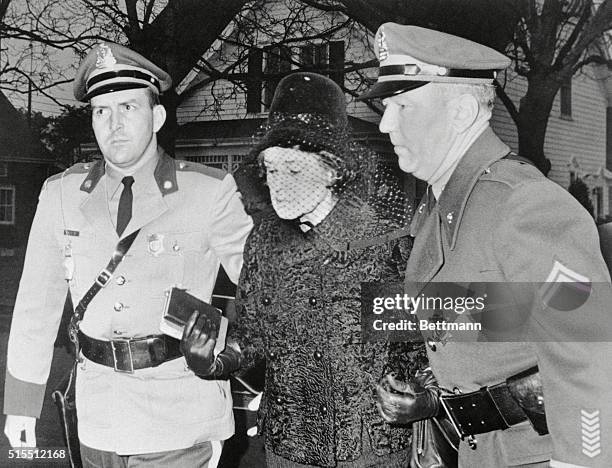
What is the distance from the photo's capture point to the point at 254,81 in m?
2.41

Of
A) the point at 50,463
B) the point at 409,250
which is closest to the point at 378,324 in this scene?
the point at 409,250

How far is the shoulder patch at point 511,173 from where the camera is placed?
1.52 meters

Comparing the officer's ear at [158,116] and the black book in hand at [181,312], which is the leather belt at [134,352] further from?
the officer's ear at [158,116]

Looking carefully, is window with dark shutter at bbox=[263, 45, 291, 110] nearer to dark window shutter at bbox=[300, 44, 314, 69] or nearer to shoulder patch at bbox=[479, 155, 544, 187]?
dark window shutter at bbox=[300, 44, 314, 69]

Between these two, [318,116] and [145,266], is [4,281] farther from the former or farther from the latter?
[318,116]

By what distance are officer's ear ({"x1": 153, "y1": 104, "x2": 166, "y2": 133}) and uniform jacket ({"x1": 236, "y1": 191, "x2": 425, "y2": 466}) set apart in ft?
2.05

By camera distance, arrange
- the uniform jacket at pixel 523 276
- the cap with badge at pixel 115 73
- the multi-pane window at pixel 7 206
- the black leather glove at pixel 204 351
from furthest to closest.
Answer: the multi-pane window at pixel 7 206 < the cap with badge at pixel 115 73 < the black leather glove at pixel 204 351 < the uniform jacket at pixel 523 276

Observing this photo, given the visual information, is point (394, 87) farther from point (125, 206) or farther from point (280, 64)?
point (125, 206)

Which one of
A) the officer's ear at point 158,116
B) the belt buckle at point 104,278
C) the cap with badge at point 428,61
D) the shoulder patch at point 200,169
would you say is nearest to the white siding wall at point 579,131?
the cap with badge at point 428,61

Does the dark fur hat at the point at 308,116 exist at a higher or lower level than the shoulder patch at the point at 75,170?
higher

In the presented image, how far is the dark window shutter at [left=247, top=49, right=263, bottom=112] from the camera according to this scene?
239 cm

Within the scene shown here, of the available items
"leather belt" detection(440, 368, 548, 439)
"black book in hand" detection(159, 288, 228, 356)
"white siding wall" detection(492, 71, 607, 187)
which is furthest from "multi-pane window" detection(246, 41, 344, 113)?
"leather belt" detection(440, 368, 548, 439)

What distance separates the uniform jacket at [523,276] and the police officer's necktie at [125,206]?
0.99 metres

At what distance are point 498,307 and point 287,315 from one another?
69cm
